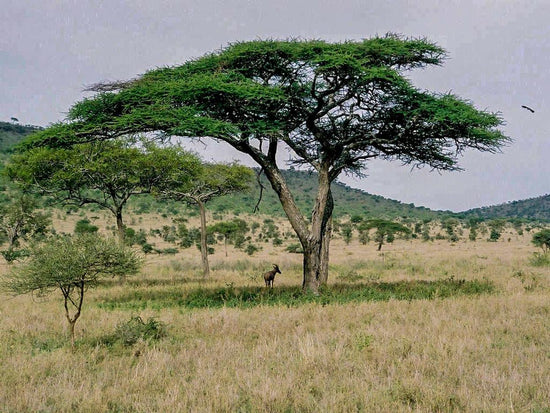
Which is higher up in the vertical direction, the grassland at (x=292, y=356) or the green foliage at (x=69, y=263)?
the green foliage at (x=69, y=263)

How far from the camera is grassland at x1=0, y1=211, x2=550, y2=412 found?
545cm

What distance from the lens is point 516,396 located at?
5.34 metres

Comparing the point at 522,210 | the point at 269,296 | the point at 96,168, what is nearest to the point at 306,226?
the point at 269,296

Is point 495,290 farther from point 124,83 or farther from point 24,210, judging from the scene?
point 24,210

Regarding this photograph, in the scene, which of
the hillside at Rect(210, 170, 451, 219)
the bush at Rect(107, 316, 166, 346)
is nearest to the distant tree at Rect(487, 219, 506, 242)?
the hillside at Rect(210, 170, 451, 219)

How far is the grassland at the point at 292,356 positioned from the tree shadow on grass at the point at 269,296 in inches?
5.8

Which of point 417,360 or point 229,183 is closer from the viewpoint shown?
point 417,360

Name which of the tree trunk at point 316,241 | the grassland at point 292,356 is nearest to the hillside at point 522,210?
the tree trunk at point 316,241

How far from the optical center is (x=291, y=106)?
574 inches

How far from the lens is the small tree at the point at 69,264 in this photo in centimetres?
836

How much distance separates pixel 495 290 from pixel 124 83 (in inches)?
592

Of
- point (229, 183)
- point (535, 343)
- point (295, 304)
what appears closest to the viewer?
point (535, 343)

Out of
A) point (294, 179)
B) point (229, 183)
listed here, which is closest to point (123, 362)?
point (229, 183)

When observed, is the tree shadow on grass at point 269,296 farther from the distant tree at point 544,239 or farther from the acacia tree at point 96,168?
the distant tree at point 544,239
